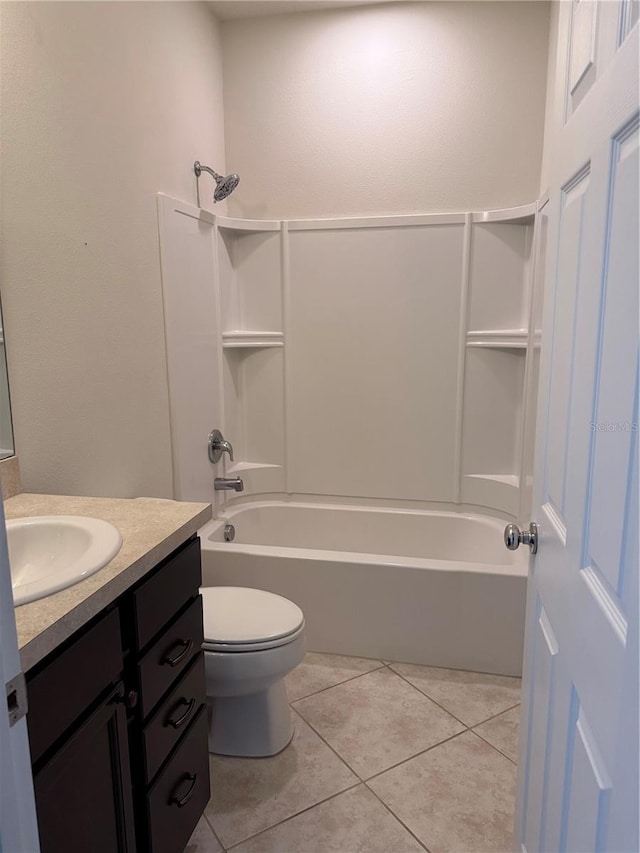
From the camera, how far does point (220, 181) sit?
102 inches

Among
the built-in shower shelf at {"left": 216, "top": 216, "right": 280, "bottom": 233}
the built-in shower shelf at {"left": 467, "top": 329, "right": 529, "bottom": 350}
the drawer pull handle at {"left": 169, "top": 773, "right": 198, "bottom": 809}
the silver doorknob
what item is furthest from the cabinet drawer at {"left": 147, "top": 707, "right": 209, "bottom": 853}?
the built-in shower shelf at {"left": 216, "top": 216, "right": 280, "bottom": 233}

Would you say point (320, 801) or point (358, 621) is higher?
point (358, 621)

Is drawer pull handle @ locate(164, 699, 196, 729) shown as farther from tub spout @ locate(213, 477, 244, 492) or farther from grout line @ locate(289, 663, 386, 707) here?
tub spout @ locate(213, 477, 244, 492)

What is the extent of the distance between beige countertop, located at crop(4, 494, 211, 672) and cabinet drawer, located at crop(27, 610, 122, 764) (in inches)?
1.6

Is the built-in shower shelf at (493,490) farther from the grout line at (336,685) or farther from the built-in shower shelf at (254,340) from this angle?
the built-in shower shelf at (254,340)

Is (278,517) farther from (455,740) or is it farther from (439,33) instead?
(439,33)

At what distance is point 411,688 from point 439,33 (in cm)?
284

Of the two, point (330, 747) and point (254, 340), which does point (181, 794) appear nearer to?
point (330, 747)

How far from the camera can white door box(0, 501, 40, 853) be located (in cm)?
56

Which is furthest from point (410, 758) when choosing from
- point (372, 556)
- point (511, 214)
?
point (511, 214)

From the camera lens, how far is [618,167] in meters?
0.76

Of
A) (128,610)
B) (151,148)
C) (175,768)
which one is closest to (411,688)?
(175,768)

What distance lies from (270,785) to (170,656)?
29.7 inches

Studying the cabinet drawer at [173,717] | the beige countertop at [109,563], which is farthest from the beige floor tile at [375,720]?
the beige countertop at [109,563]
